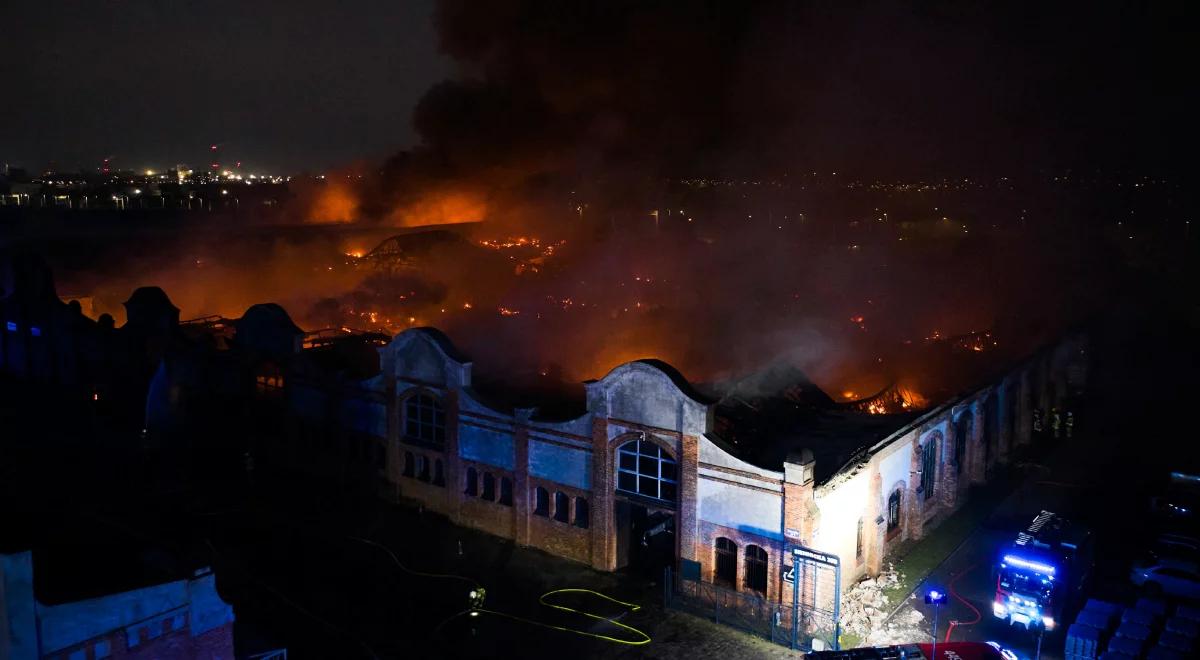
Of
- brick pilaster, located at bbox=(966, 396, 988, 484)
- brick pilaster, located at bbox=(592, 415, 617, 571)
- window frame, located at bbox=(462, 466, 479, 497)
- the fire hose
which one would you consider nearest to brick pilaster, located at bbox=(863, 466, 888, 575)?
the fire hose

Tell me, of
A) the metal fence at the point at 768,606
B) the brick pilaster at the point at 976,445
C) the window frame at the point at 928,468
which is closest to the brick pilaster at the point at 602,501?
the metal fence at the point at 768,606

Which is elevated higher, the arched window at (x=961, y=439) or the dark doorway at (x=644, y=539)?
the arched window at (x=961, y=439)

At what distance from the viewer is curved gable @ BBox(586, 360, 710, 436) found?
18875 millimetres

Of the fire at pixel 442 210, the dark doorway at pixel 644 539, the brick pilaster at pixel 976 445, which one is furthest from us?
the fire at pixel 442 210

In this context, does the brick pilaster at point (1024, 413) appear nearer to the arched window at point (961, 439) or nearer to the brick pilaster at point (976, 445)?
the brick pilaster at point (976, 445)

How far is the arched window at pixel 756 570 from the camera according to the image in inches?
731

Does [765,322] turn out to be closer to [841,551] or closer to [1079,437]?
[1079,437]

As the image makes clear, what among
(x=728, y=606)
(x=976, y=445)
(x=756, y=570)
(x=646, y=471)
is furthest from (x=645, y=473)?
(x=976, y=445)

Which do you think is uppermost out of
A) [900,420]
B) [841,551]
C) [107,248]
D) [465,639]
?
[107,248]

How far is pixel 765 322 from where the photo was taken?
4247cm

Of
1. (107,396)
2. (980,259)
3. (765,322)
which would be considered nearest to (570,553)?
(107,396)

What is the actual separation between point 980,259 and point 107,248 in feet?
180

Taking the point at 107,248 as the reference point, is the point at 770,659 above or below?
below

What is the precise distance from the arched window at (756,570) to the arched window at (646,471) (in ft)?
6.60
